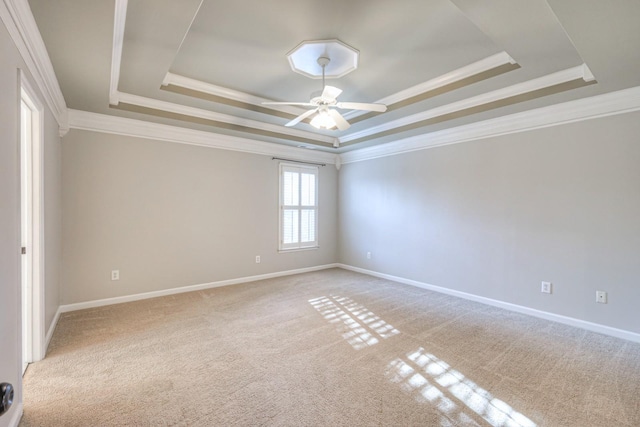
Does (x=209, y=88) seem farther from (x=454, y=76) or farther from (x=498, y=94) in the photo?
(x=498, y=94)

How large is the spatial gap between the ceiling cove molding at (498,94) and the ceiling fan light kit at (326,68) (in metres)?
1.31

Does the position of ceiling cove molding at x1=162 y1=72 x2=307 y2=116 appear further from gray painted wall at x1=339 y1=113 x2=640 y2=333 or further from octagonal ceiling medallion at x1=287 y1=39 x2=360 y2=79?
gray painted wall at x1=339 y1=113 x2=640 y2=333

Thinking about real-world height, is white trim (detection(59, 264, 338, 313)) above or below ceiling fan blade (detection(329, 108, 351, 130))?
below

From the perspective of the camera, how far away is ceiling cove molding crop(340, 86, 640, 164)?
298 cm

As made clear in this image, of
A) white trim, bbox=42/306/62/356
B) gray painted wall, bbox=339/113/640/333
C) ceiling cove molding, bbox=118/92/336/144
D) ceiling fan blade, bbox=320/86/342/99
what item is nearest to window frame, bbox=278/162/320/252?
ceiling cove molding, bbox=118/92/336/144

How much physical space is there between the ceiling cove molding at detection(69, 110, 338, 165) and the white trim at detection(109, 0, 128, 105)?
2.65ft

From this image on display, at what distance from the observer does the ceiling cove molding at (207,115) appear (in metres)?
3.52

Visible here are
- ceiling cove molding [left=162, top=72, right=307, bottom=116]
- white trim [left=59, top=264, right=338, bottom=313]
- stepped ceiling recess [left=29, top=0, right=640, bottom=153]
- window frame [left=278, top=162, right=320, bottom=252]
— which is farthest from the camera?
window frame [left=278, top=162, right=320, bottom=252]

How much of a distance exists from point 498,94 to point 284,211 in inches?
146

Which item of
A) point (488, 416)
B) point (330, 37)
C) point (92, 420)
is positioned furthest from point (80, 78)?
point (488, 416)

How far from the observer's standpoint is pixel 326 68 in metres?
3.03

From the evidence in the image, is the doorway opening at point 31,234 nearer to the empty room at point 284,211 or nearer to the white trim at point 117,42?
the empty room at point 284,211

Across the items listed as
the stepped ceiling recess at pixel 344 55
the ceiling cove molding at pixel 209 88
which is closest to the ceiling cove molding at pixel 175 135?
the stepped ceiling recess at pixel 344 55

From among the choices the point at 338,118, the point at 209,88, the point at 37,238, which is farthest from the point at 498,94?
the point at 37,238
